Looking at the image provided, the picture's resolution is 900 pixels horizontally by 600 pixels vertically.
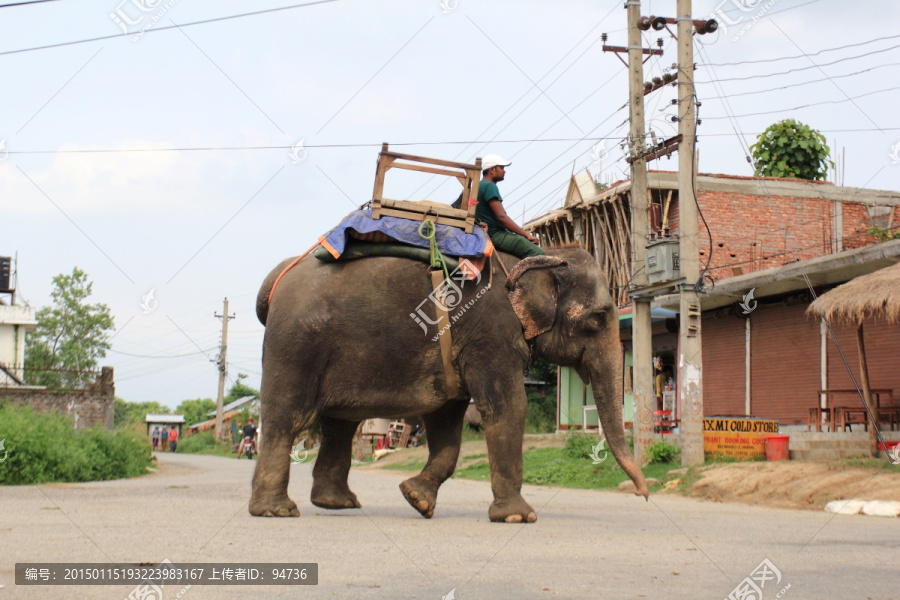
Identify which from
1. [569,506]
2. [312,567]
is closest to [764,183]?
[569,506]

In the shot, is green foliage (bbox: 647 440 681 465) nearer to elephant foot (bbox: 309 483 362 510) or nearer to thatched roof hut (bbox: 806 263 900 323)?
thatched roof hut (bbox: 806 263 900 323)

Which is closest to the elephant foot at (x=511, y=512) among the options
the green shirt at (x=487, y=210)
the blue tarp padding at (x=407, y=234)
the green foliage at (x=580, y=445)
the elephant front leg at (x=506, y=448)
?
the elephant front leg at (x=506, y=448)

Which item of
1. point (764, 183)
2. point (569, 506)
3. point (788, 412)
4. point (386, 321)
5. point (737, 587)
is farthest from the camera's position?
point (764, 183)

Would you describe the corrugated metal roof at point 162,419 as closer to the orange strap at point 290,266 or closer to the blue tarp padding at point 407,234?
the orange strap at point 290,266

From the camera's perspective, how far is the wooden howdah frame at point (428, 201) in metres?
8.91

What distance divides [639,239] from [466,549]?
12.8 meters

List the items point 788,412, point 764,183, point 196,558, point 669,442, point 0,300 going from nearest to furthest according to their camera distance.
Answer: point 196,558, point 669,442, point 788,412, point 764,183, point 0,300

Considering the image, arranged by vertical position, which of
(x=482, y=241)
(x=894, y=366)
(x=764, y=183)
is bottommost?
(x=894, y=366)

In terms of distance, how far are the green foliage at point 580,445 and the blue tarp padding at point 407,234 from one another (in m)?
12.7

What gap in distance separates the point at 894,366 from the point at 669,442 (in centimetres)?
453

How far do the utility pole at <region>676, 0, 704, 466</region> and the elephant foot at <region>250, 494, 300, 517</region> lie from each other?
10037mm

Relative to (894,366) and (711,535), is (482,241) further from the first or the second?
(894,366)

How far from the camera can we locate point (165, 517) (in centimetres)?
812
